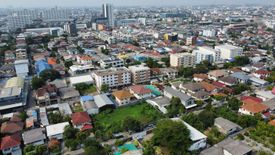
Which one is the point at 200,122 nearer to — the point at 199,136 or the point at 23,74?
the point at 199,136

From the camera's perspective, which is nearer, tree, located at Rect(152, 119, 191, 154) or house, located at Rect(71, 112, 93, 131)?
tree, located at Rect(152, 119, 191, 154)

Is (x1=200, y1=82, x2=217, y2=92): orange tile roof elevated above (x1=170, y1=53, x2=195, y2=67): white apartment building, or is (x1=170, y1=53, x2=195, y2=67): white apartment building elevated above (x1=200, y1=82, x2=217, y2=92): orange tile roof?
(x1=170, y1=53, x2=195, y2=67): white apartment building

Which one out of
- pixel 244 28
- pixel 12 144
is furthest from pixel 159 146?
pixel 244 28

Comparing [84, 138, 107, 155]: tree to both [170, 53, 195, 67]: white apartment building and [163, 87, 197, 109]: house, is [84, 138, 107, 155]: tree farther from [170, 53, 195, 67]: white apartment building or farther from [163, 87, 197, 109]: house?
[170, 53, 195, 67]: white apartment building

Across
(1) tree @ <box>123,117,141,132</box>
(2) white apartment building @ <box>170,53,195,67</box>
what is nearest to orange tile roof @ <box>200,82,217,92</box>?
(2) white apartment building @ <box>170,53,195,67</box>

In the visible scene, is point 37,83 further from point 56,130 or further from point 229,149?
point 229,149

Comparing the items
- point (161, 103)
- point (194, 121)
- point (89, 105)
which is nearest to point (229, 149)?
point (194, 121)
